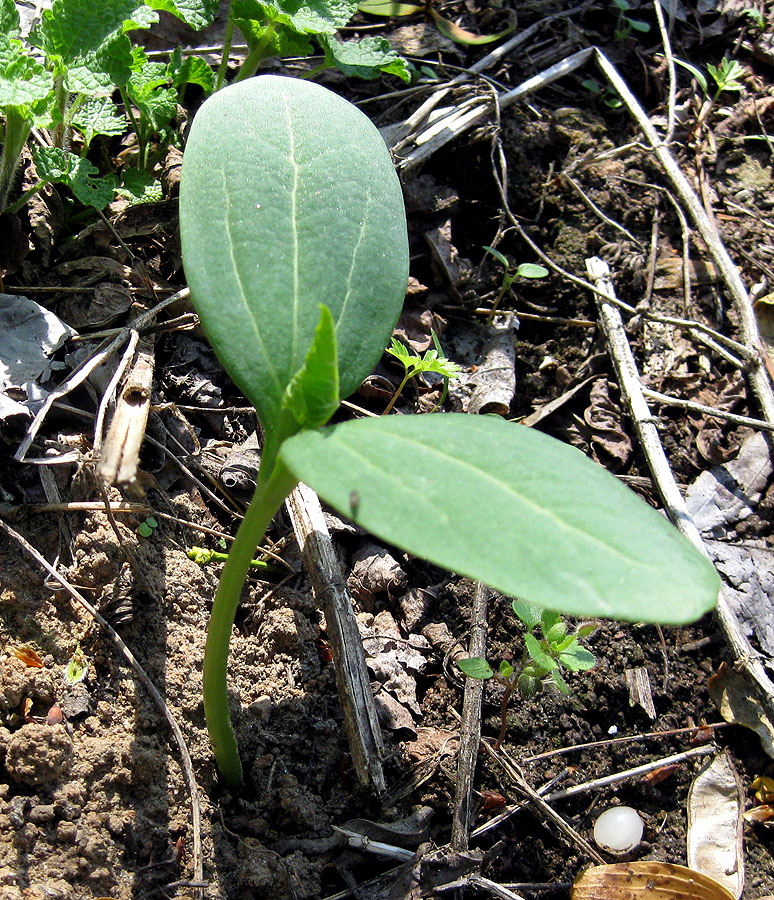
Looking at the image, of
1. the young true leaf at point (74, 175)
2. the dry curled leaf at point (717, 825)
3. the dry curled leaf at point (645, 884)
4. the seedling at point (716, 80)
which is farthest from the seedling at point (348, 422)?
the seedling at point (716, 80)

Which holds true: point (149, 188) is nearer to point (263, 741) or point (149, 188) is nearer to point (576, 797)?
point (263, 741)

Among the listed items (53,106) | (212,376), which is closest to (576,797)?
(212,376)

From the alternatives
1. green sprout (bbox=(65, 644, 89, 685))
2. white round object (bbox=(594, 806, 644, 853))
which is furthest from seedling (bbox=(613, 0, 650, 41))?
green sprout (bbox=(65, 644, 89, 685))

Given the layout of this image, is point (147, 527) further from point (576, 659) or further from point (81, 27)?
point (81, 27)

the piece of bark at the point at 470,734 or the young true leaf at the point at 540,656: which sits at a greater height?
the young true leaf at the point at 540,656

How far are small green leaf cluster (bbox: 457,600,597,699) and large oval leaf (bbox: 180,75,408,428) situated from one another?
26.3 inches

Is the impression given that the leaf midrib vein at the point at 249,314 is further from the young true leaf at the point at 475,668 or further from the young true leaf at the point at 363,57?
the young true leaf at the point at 363,57

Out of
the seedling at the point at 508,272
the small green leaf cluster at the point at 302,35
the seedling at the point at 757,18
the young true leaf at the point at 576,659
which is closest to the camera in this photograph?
the young true leaf at the point at 576,659

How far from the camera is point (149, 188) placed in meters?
1.99

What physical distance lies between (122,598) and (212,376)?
2.11ft

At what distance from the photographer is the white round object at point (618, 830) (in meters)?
1.58

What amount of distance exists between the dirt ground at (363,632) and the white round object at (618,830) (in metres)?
0.03

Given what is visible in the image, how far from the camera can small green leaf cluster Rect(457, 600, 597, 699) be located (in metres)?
1.49

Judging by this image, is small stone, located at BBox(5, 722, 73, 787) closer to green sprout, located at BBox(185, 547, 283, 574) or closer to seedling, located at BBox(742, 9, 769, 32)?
green sprout, located at BBox(185, 547, 283, 574)
